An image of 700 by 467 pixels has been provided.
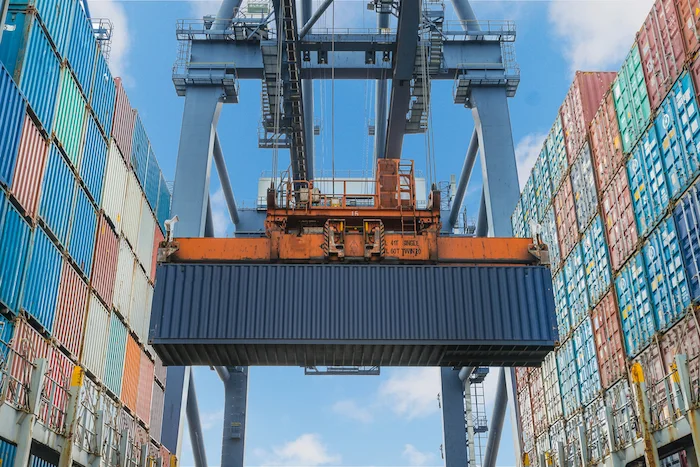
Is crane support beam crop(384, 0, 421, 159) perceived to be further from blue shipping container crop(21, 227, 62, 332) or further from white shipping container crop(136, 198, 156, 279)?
blue shipping container crop(21, 227, 62, 332)

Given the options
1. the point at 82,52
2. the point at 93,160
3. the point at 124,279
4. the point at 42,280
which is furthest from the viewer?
the point at 124,279

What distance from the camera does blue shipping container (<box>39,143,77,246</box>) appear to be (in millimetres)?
14242

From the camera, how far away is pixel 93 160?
17.2 metres

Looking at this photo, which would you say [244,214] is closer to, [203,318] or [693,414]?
[203,318]

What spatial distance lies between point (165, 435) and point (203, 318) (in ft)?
37.0

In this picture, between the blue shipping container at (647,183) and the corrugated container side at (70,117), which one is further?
the corrugated container side at (70,117)

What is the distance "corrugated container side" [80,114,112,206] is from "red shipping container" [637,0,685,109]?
12.7 m

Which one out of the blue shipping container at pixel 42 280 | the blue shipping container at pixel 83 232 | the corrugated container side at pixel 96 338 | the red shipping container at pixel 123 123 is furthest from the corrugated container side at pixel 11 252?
the red shipping container at pixel 123 123

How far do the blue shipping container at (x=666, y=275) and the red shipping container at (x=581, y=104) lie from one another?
16.2ft

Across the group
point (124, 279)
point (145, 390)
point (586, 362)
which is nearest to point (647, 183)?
point (586, 362)

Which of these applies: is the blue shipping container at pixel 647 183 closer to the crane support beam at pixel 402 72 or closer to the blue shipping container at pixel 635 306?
the blue shipping container at pixel 635 306

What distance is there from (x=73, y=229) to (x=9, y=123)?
397cm

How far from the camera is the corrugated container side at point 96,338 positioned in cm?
1628

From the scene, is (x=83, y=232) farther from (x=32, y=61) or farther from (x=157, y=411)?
(x=157, y=411)
